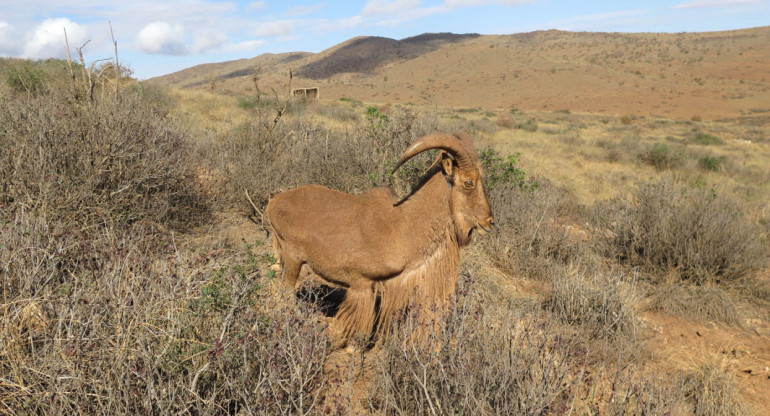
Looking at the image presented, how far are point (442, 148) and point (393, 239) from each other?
31.9 inches

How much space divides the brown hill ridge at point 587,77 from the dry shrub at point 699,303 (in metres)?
31.8

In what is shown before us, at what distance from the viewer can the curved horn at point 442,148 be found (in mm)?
2944

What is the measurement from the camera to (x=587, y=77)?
57.3 metres

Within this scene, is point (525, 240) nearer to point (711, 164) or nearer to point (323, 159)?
point (323, 159)

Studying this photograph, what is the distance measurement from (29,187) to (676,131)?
34.0 m

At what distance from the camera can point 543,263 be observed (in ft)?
19.5

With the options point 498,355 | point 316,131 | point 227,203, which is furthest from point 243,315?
point 316,131

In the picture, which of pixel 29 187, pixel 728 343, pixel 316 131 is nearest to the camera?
pixel 29 187

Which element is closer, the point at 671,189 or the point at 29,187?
the point at 29,187

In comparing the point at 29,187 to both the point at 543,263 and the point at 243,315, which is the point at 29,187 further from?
the point at 543,263

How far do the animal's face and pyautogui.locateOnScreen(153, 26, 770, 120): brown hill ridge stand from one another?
104 ft

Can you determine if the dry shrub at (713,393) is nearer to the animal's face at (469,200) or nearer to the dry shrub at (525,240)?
the animal's face at (469,200)

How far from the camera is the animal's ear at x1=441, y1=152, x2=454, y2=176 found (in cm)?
322

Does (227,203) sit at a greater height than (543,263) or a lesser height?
greater
